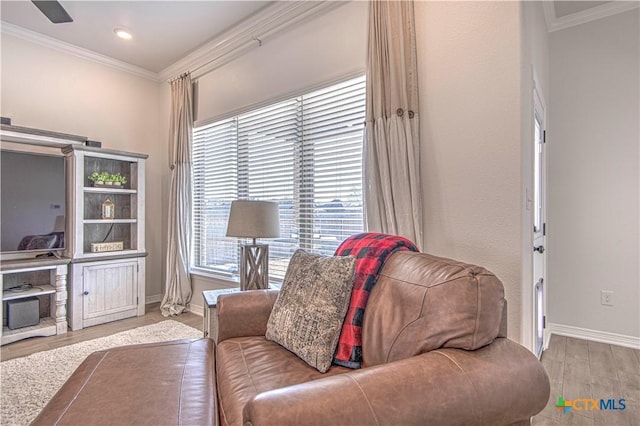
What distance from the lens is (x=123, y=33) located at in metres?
3.26

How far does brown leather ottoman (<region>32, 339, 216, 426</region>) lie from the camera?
3.34ft

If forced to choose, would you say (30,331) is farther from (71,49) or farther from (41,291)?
(71,49)

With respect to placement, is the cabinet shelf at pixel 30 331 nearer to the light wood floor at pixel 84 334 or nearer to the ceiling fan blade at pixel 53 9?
the light wood floor at pixel 84 334

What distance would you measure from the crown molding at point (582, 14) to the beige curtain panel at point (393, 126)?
147 centimetres

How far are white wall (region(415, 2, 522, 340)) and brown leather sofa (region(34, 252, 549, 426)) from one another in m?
0.63

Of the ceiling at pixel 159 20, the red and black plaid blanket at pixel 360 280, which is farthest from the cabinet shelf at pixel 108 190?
the red and black plaid blanket at pixel 360 280

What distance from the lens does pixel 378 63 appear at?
82.4 inches

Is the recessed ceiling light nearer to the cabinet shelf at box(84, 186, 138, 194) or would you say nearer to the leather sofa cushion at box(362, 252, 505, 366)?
the cabinet shelf at box(84, 186, 138, 194)

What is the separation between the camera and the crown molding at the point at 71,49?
317 cm

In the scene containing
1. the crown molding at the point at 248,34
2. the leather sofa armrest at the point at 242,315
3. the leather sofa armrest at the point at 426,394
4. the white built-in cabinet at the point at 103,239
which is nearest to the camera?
the leather sofa armrest at the point at 426,394

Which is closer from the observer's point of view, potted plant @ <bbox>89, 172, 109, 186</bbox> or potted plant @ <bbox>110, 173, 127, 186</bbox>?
potted plant @ <bbox>89, 172, 109, 186</bbox>

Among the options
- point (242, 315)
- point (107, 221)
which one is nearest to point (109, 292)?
point (107, 221)

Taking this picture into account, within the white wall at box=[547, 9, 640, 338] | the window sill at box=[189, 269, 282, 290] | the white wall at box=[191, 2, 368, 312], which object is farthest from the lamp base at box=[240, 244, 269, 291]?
the white wall at box=[547, 9, 640, 338]

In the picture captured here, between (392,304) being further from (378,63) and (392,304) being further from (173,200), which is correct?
(173,200)
